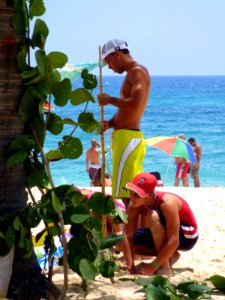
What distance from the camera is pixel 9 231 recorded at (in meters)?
3.25

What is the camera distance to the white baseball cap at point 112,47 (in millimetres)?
4867

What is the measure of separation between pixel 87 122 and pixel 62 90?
0.24m

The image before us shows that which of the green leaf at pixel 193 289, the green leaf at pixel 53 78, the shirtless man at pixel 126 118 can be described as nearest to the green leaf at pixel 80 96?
the green leaf at pixel 53 78

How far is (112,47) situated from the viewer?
16.0 ft

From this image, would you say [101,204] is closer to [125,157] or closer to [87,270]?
[87,270]

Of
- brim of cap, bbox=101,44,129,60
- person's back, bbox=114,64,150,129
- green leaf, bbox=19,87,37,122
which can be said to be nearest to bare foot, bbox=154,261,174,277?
person's back, bbox=114,64,150,129

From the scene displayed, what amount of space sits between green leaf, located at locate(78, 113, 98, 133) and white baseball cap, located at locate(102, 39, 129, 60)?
147 centimetres

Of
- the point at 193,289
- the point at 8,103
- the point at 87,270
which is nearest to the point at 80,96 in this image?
the point at 8,103

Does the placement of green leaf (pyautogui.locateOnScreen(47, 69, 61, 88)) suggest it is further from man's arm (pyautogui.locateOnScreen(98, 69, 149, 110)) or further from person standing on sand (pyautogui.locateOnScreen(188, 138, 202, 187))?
person standing on sand (pyautogui.locateOnScreen(188, 138, 202, 187))

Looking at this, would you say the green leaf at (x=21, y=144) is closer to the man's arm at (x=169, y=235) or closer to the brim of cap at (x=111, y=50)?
the man's arm at (x=169, y=235)

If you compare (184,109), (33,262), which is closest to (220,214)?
(33,262)

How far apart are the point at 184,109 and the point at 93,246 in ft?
172

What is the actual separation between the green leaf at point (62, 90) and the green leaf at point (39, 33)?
223 mm

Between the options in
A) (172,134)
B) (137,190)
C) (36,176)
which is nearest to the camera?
(36,176)
